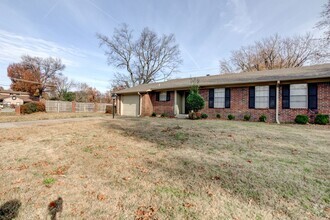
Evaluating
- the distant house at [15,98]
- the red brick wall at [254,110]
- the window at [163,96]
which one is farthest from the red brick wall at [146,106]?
the distant house at [15,98]

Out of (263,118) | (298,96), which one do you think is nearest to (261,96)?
(263,118)

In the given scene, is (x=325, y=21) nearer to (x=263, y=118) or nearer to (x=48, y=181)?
(x=263, y=118)

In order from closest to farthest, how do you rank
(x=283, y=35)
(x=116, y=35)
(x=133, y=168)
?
(x=133, y=168) < (x=283, y=35) < (x=116, y=35)

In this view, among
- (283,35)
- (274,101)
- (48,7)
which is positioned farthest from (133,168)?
(283,35)

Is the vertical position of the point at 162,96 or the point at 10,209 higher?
the point at 162,96

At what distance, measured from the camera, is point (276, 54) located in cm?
2538

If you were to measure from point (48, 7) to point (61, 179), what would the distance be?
518 inches

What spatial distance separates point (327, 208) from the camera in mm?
2127

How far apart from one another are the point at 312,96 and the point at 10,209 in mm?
13450

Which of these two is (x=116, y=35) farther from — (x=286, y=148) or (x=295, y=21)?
(x=286, y=148)

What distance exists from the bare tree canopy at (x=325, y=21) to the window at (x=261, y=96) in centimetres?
805

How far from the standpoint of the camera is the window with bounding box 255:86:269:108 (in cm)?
1121

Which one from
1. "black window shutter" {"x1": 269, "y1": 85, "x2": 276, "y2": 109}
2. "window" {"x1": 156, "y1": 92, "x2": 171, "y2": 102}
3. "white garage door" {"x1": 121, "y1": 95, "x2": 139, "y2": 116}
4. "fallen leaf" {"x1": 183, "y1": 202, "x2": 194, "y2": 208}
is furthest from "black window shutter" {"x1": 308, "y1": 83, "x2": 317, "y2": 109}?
"white garage door" {"x1": 121, "y1": 95, "x2": 139, "y2": 116}

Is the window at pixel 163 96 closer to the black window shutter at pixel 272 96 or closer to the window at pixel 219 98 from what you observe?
the window at pixel 219 98
